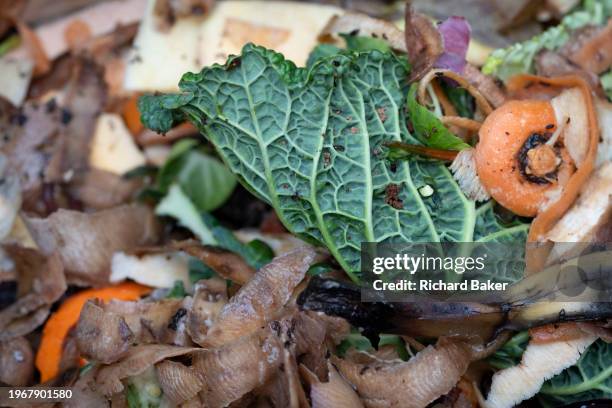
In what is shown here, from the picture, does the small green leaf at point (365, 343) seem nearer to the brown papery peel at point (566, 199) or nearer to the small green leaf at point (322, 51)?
the brown papery peel at point (566, 199)

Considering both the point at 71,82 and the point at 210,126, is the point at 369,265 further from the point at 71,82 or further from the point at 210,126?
the point at 71,82

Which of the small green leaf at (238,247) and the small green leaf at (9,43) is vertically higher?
the small green leaf at (9,43)

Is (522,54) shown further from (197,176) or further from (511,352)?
(197,176)

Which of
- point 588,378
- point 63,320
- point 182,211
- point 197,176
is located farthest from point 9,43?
point 588,378

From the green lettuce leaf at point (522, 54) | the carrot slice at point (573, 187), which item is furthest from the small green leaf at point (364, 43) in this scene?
the carrot slice at point (573, 187)

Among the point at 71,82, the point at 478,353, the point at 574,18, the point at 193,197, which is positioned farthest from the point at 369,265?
the point at 71,82

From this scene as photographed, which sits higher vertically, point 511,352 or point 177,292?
point 511,352

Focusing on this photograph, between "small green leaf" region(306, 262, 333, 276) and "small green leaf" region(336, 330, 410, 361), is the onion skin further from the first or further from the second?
"small green leaf" region(306, 262, 333, 276)
